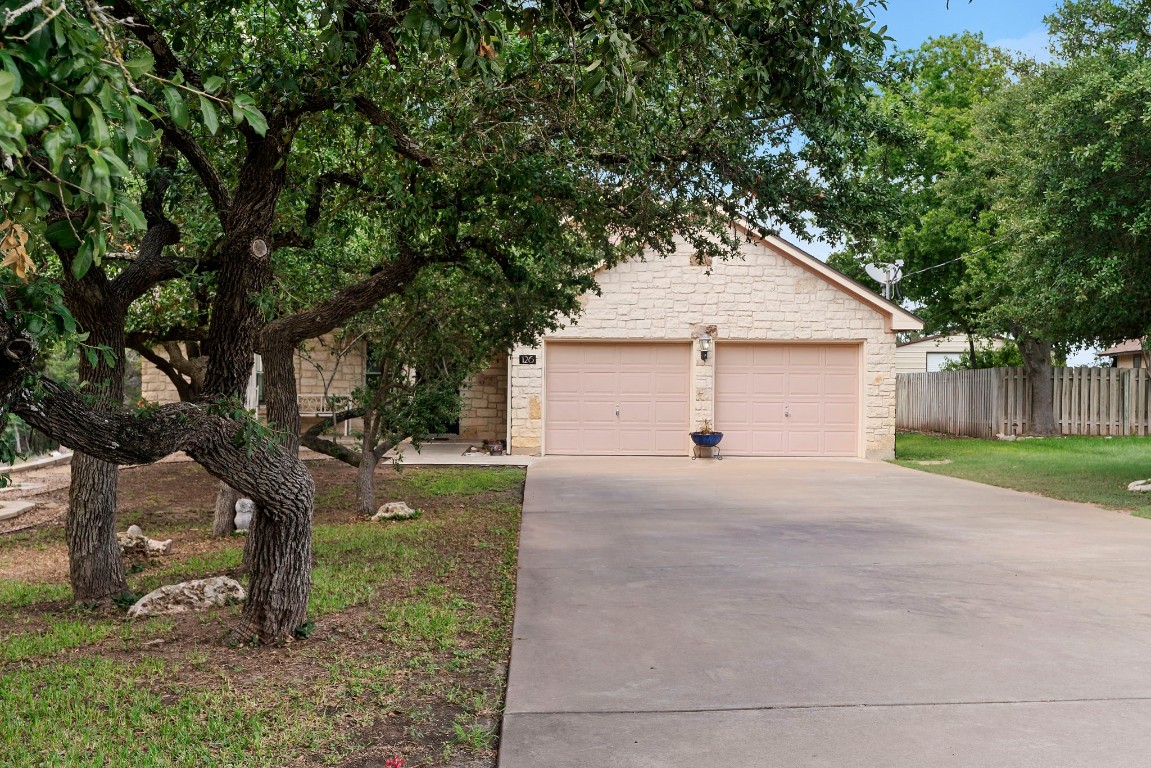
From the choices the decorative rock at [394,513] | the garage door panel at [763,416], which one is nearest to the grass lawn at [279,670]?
the decorative rock at [394,513]

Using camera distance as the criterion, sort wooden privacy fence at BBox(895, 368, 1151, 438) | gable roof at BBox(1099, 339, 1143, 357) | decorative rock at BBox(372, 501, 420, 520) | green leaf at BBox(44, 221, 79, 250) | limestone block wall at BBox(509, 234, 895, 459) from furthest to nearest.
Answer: gable roof at BBox(1099, 339, 1143, 357) < wooden privacy fence at BBox(895, 368, 1151, 438) < limestone block wall at BBox(509, 234, 895, 459) < decorative rock at BBox(372, 501, 420, 520) < green leaf at BBox(44, 221, 79, 250)

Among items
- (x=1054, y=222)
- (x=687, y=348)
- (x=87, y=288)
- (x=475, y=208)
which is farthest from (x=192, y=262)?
(x=687, y=348)

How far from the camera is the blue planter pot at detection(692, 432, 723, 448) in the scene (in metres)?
18.5

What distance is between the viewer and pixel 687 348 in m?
19.3

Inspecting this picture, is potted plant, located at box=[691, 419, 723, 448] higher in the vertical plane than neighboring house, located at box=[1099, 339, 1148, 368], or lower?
lower

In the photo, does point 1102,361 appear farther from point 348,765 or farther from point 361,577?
point 348,765

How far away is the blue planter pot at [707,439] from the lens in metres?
18.5

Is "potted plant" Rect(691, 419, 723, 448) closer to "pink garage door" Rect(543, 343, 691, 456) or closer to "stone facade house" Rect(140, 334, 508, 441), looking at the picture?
"pink garage door" Rect(543, 343, 691, 456)

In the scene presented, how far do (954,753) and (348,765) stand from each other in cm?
247

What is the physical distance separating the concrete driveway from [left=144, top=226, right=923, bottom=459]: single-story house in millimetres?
8171

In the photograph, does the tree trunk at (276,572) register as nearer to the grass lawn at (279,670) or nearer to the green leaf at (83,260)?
the grass lawn at (279,670)

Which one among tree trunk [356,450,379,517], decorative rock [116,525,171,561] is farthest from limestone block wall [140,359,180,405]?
decorative rock [116,525,171,561]

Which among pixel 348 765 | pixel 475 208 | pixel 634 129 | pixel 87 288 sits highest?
pixel 634 129

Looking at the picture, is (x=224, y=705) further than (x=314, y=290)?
No
